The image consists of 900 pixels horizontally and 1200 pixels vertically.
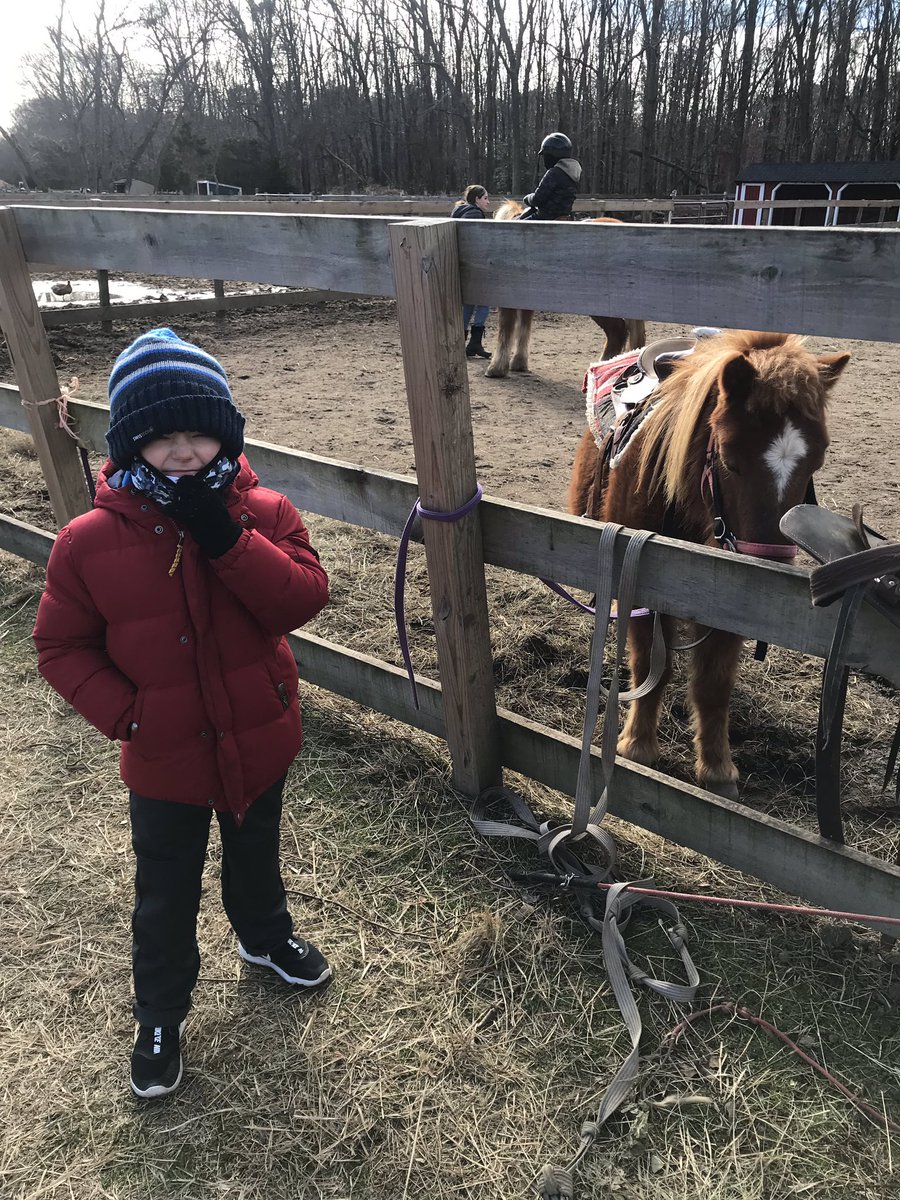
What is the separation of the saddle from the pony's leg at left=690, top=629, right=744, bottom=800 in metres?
0.75

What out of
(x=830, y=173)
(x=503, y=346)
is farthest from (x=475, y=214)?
(x=830, y=173)

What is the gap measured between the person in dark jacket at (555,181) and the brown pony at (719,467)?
660 centimetres

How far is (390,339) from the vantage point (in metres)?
10.4

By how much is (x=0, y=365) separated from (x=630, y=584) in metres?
8.71

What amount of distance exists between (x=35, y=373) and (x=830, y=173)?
19.6 metres

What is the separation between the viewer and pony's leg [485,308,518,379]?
8.26 meters

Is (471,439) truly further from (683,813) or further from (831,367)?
(683,813)

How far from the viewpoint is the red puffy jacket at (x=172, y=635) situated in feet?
5.20

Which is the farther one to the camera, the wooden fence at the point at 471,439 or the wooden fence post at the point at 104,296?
the wooden fence post at the point at 104,296

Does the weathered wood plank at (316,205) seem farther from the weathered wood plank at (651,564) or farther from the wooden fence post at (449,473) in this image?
the wooden fence post at (449,473)

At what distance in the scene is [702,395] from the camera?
6.99 ft

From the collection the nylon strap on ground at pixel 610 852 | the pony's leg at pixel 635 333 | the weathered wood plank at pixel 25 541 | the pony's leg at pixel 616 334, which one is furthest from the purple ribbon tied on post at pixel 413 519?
the pony's leg at pixel 635 333

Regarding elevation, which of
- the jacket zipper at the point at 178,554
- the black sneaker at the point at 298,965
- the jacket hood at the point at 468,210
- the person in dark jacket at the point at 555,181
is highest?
the person in dark jacket at the point at 555,181

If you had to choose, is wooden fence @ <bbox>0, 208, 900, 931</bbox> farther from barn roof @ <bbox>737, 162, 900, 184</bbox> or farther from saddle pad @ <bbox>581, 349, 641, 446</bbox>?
barn roof @ <bbox>737, 162, 900, 184</bbox>
